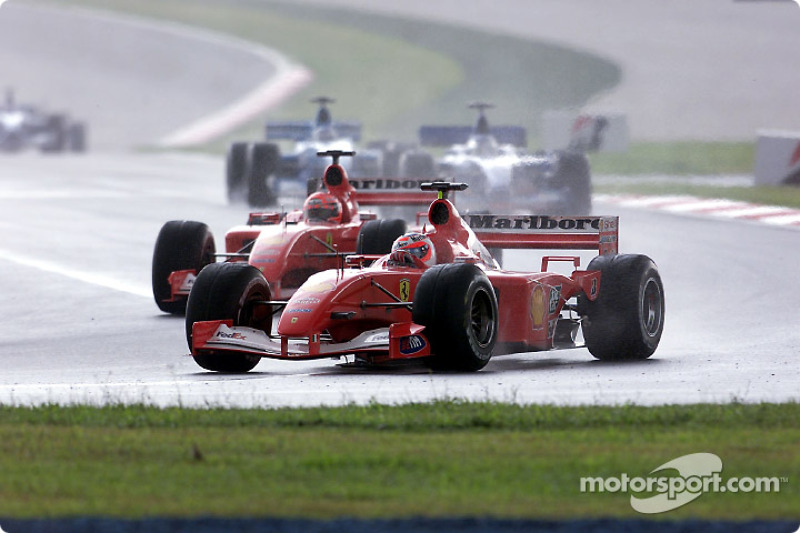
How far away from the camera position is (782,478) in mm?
7891

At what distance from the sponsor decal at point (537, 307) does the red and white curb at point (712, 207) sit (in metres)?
13.5

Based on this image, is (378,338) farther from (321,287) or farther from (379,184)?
(379,184)

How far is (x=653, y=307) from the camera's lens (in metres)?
13.6

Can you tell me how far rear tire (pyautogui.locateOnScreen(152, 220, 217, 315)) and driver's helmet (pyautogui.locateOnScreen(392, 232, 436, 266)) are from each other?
164 inches

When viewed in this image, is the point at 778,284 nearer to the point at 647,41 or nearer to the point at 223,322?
the point at 223,322

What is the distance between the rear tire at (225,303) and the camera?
40.9 feet

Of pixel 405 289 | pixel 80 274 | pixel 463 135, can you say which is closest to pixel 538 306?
pixel 405 289

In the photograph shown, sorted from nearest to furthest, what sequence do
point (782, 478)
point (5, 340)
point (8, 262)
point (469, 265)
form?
point (782, 478)
point (469, 265)
point (5, 340)
point (8, 262)

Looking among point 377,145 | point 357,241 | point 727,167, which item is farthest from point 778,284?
point 727,167

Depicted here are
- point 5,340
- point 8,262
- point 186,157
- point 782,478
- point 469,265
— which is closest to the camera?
point 782,478

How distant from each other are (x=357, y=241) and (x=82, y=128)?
43.5m

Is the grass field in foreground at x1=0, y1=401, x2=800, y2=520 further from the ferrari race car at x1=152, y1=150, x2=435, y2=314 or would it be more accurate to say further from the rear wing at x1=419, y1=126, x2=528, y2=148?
the rear wing at x1=419, y1=126, x2=528, y2=148

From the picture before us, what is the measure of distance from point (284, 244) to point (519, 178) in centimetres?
1100

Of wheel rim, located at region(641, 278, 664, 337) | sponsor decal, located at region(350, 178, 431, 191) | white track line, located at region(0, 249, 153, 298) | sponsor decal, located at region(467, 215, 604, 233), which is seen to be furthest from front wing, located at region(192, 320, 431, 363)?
sponsor decal, located at region(350, 178, 431, 191)
